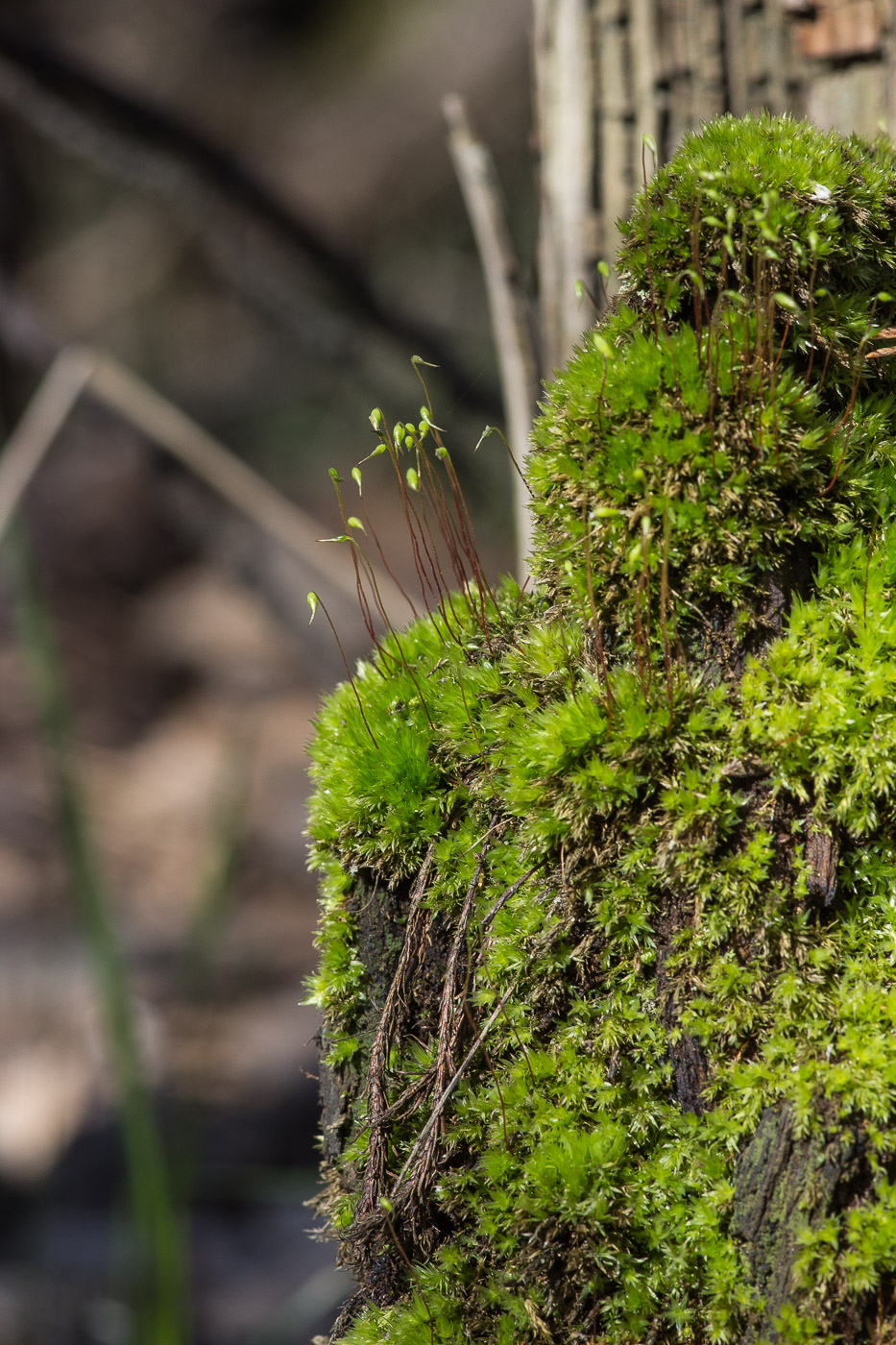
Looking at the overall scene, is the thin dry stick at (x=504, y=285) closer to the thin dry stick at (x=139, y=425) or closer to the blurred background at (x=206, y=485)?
the blurred background at (x=206, y=485)

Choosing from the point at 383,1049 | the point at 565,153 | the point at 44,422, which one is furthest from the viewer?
the point at 44,422

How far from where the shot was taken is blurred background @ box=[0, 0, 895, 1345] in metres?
2.17

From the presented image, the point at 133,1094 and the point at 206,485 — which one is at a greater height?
the point at 206,485

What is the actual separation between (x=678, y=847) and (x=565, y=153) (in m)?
2.02

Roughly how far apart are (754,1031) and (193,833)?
4.68 meters

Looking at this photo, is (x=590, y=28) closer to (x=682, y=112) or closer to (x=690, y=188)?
(x=682, y=112)

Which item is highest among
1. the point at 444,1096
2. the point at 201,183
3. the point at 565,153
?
the point at 201,183

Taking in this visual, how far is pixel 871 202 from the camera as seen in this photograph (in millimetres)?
1133

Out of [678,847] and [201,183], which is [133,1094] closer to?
[678,847]

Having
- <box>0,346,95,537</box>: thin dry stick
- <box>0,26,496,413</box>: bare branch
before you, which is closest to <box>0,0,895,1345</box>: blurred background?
<box>0,26,496,413</box>: bare branch

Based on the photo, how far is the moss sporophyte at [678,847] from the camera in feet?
3.26

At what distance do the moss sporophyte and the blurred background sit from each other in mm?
425

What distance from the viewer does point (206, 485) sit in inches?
144

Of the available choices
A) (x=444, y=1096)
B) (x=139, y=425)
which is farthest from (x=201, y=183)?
(x=444, y=1096)
